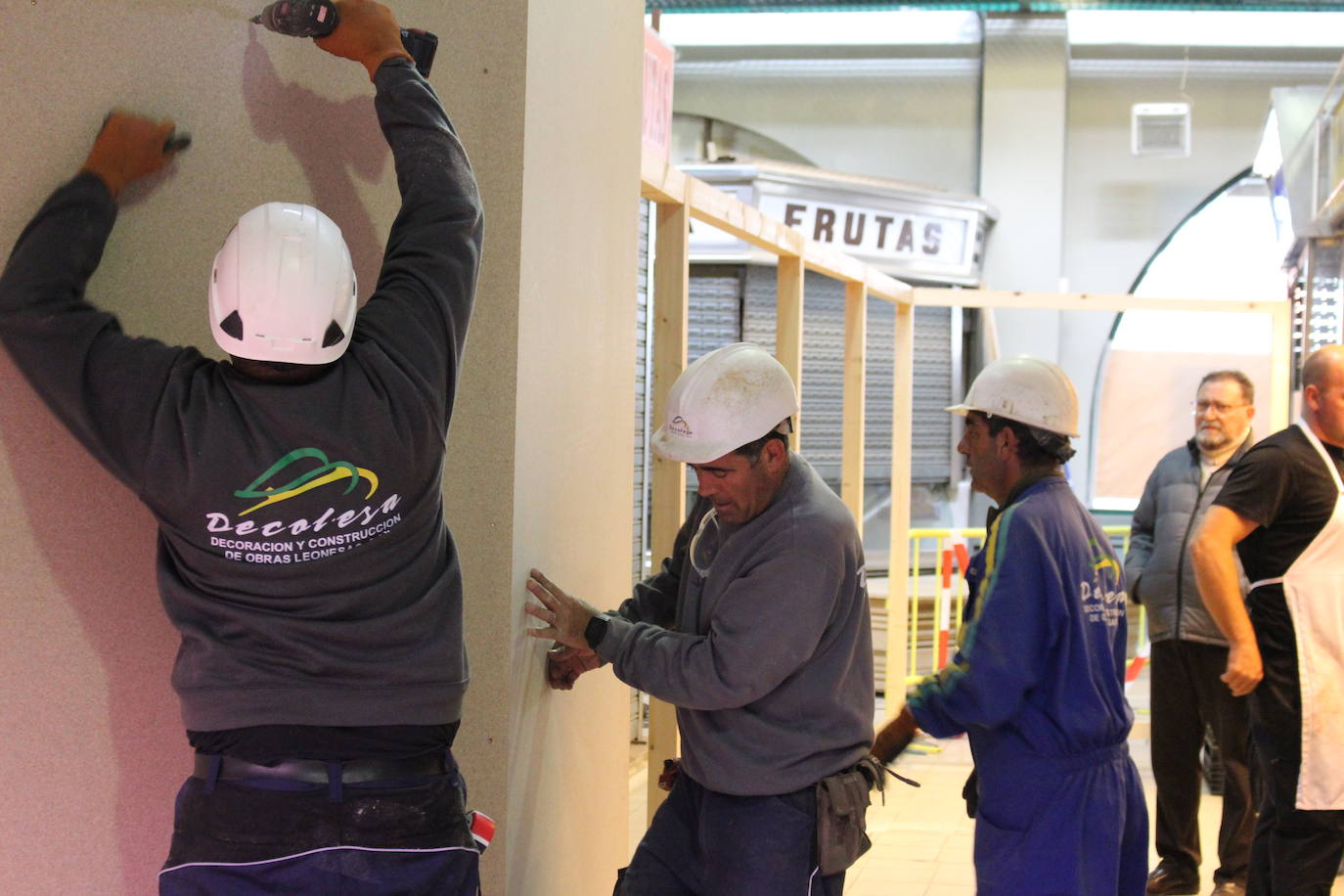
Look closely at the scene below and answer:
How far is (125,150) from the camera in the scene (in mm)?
2127

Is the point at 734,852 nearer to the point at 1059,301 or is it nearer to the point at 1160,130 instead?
the point at 1059,301

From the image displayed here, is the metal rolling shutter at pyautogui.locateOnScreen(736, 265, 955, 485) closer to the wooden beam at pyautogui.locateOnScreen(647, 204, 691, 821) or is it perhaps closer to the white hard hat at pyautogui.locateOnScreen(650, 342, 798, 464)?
the wooden beam at pyautogui.locateOnScreen(647, 204, 691, 821)

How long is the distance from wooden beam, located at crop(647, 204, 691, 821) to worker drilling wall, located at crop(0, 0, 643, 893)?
0.55 metres

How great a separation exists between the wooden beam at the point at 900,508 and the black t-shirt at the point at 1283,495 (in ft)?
8.66

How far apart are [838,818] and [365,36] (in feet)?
5.66

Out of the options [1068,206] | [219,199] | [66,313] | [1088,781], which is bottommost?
[1088,781]

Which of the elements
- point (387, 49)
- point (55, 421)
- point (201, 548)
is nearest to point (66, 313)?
point (55, 421)


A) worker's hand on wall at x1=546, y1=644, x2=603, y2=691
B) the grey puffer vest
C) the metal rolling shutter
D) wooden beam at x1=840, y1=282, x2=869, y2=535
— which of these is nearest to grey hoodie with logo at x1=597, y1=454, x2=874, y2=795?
worker's hand on wall at x1=546, y1=644, x2=603, y2=691

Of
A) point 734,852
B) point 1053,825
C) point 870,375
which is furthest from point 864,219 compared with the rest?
point 734,852

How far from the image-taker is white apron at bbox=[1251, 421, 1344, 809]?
3.83 m

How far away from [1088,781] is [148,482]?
2032 mm

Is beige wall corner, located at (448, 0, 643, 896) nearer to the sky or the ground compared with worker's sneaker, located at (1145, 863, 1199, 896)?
nearer to the sky

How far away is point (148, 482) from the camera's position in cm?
192

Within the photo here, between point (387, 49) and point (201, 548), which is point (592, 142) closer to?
point (387, 49)
